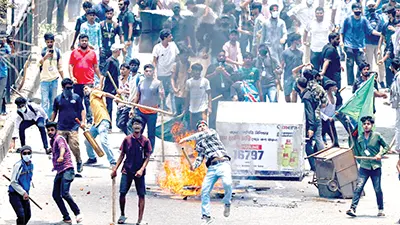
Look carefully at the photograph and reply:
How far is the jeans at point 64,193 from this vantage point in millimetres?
16531

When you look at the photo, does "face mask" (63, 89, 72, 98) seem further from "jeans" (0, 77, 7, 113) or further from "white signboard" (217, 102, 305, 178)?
"jeans" (0, 77, 7, 113)

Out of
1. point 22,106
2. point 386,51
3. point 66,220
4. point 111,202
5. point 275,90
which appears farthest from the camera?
point 386,51

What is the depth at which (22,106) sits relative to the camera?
793 inches

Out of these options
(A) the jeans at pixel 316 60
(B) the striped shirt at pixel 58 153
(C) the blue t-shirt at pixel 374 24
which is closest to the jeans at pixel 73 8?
(C) the blue t-shirt at pixel 374 24

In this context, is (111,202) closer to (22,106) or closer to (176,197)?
(176,197)

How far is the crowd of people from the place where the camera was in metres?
19.4

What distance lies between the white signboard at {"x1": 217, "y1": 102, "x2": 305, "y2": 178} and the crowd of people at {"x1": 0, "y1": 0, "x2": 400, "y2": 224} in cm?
93

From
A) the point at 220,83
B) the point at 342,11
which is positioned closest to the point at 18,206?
the point at 220,83

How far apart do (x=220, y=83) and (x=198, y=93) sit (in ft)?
3.66

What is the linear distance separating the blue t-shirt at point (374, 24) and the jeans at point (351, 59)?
0.50 meters

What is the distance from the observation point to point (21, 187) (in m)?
16.0

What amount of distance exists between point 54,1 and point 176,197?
445 inches

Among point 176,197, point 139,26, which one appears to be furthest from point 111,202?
point 139,26

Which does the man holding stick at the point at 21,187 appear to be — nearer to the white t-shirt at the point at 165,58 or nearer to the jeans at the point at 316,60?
the white t-shirt at the point at 165,58
